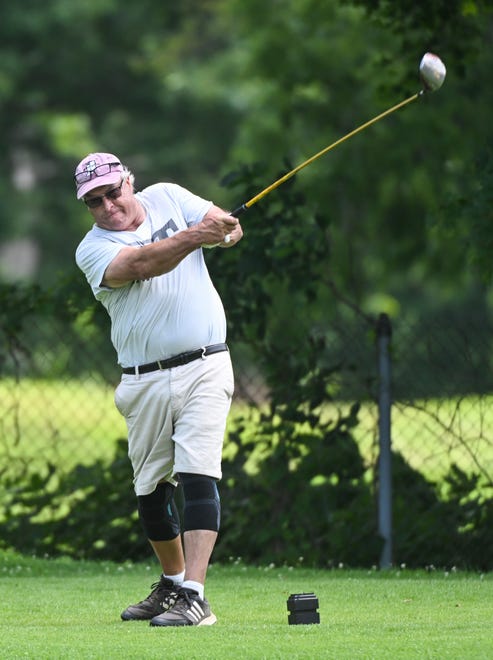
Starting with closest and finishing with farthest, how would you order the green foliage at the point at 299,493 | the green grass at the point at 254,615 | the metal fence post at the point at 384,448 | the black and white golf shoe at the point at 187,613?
the green grass at the point at 254,615 < the black and white golf shoe at the point at 187,613 < the metal fence post at the point at 384,448 < the green foliage at the point at 299,493

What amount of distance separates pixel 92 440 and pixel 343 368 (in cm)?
186

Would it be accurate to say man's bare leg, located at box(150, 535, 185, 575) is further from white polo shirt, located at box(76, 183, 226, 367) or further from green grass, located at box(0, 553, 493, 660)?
white polo shirt, located at box(76, 183, 226, 367)

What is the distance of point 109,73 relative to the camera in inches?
1463

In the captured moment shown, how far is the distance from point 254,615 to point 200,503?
0.57m

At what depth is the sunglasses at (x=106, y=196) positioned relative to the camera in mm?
6277

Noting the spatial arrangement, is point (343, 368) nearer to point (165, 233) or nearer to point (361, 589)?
point (361, 589)

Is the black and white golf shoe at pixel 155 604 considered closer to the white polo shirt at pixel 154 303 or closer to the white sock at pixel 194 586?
the white sock at pixel 194 586

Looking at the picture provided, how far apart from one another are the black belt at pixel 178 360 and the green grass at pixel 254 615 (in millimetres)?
1056

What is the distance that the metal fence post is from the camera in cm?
855

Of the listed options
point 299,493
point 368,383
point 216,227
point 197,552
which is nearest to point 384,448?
point 368,383

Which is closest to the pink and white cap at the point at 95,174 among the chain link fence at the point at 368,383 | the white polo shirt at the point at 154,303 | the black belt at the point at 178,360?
the white polo shirt at the point at 154,303

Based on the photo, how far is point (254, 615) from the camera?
21.0 feet

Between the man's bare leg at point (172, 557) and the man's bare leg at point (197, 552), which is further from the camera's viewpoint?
the man's bare leg at point (172, 557)

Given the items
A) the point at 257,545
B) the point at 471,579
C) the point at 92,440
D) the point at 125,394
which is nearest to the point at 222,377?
the point at 125,394
